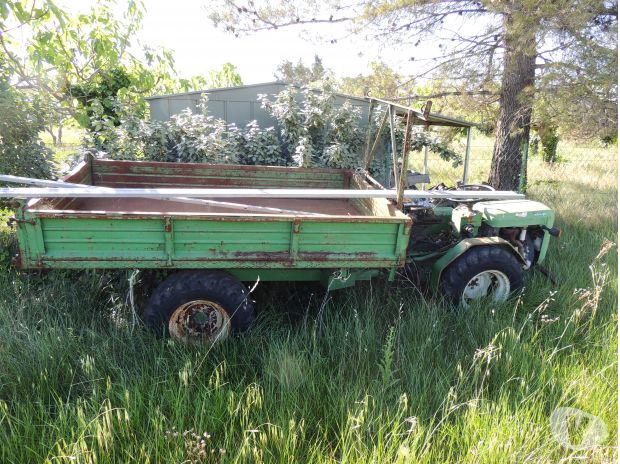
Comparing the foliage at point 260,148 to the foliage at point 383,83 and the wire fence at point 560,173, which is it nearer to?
the foliage at point 383,83

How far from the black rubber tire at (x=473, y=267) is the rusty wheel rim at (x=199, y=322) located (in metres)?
1.80

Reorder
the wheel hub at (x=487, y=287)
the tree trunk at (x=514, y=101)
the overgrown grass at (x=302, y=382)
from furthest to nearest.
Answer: the tree trunk at (x=514, y=101)
the wheel hub at (x=487, y=287)
the overgrown grass at (x=302, y=382)

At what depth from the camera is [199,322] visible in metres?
3.07

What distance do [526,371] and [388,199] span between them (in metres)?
1.68

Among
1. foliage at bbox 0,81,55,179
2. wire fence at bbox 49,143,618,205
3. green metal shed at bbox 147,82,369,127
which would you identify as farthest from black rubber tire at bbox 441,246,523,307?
wire fence at bbox 49,143,618,205

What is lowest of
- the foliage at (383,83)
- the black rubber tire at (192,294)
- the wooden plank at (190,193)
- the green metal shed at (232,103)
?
the black rubber tire at (192,294)

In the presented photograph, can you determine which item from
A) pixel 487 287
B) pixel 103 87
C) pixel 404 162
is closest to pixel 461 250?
pixel 487 287

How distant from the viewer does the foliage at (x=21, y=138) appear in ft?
14.7

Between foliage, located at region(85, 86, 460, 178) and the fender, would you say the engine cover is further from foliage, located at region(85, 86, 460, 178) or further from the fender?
foliage, located at region(85, 86, 460, 178)

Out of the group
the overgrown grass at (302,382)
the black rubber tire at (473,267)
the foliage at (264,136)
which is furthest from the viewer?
the foliage at (264,136)

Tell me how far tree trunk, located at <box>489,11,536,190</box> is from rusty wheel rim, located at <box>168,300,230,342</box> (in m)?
4.71

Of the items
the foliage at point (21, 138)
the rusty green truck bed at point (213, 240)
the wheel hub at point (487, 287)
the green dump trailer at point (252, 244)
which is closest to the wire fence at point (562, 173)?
the green dump trailer at point (252, 244)

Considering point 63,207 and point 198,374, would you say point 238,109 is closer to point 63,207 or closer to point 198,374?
point 63,207

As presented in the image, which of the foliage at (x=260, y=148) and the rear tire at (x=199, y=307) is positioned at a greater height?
the foliage at (x=260, y=148)
